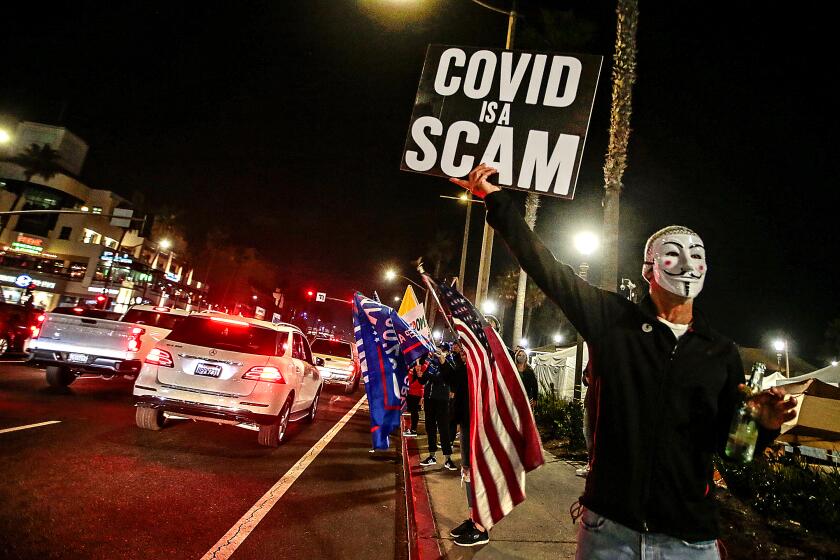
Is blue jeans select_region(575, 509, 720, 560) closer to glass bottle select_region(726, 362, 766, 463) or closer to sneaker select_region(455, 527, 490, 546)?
glass bottle select_region(726, 362, 766, 463)

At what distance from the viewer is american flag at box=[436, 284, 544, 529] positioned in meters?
2.93

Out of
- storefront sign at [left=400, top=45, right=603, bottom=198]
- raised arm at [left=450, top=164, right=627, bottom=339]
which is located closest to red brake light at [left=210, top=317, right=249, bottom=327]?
storefront sign at [left=400, top=45, right=603, bottom=198]

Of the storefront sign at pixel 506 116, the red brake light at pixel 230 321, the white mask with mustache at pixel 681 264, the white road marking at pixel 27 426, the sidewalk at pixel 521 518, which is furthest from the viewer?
the red brake light at pixel 230 321

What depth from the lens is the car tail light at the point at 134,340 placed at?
9766mm

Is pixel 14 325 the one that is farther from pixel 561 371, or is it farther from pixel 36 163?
pixel 36 163

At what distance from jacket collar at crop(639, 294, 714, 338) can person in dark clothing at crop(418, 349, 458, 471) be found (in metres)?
5.83

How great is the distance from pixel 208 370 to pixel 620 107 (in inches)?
456

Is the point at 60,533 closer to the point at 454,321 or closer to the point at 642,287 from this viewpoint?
the point at 454,321

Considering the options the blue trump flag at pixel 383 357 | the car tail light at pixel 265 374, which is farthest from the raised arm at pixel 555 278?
the car tail light at pixel 265 374

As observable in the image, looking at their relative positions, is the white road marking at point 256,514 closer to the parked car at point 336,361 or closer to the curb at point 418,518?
the curb at point 418,518

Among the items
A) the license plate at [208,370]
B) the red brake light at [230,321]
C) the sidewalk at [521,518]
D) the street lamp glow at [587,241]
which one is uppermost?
the street lamp glow at [587,241]

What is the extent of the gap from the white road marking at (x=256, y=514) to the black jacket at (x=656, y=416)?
331 cm

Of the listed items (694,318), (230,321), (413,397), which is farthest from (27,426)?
(694,318)

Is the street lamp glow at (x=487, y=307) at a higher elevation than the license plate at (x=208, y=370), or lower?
higher
